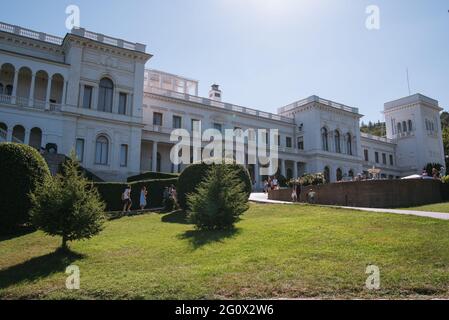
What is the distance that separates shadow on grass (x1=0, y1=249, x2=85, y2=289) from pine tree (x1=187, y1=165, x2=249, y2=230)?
4.81 meters

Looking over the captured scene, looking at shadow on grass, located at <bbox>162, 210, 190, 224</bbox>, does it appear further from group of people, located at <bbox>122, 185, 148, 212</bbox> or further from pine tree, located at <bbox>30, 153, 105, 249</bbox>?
pine tree, located at <bbox>30, 153, 105, 249</bbox>

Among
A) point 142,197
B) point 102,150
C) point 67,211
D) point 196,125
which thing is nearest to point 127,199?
point 142,197

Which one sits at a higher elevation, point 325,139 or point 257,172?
point 325,139

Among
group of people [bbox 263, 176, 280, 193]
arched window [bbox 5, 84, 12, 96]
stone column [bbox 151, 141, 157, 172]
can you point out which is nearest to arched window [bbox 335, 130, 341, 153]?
group of people [bbox 263, 176, 280, 193]

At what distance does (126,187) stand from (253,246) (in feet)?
45.7

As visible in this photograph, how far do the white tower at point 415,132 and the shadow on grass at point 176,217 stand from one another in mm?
60468

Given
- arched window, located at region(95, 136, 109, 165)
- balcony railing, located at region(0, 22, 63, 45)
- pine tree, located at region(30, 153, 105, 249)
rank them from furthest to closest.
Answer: arched window, located at region(95, 136, 109, 165) < balcony railing, located at region(0, 22, 63, 45) < pine tree, located at region(30, 153, 105, 249)

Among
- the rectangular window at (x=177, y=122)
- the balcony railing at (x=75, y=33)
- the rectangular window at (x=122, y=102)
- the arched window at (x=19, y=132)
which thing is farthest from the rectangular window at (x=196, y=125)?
the arched window at (x=19, y=132)

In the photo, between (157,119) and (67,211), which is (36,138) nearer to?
(157,119)

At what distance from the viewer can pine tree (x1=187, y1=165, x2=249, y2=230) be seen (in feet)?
47.9

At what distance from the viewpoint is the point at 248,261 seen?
9633 mm

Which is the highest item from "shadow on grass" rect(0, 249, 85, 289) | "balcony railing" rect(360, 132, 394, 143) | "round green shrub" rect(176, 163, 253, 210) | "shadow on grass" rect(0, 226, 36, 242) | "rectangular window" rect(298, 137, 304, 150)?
"balcony railing" rect(360, 132, 394, 143)

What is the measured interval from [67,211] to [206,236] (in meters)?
4.68

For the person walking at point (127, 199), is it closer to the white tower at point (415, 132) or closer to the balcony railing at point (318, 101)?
the balcony railing at point (318, 101)
